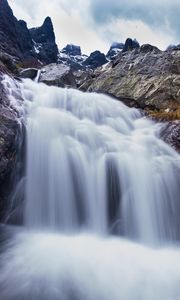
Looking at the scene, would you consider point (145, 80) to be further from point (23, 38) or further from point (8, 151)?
point (23, 38)

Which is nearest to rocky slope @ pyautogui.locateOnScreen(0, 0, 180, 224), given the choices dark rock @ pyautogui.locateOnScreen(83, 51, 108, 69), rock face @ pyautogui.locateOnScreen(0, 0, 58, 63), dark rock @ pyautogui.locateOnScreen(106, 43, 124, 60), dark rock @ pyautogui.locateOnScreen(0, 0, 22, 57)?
rock face @ pyautogui.locateOnScreen(0, 0, 58, 63)

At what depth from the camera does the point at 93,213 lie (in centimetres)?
954

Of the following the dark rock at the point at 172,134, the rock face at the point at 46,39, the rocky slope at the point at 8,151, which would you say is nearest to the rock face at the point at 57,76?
the dark rock at the point at 172,134

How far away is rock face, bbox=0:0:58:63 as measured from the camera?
175 ft

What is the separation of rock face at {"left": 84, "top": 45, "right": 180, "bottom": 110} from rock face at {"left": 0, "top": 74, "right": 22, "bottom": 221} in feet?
29.2

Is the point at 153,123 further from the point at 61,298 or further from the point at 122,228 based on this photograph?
the point at 61,298

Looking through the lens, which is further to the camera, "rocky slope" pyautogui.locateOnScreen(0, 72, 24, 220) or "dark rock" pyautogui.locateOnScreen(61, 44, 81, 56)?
"dark rock" pyautogui.locateOnScreen(61, 44, 81, 56)

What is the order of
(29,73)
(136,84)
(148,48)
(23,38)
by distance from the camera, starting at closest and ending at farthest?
(136,84), (29,73), (148,48), (23,38)

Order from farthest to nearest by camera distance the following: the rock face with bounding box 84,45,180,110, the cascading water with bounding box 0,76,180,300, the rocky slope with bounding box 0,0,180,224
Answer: the rock face with bounding box 84,45,180,110, the rocky slope with bounding box 0,0,180,224, the cascading water with bounding box 0,76,180,300

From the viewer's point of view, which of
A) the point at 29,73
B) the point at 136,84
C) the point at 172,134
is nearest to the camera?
the point at 172,134

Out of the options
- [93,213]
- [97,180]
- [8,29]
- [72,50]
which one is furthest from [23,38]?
[93,213]

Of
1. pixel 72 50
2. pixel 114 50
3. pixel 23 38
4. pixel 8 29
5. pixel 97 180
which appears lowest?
pixel 97 180

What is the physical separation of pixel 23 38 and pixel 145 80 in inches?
2149

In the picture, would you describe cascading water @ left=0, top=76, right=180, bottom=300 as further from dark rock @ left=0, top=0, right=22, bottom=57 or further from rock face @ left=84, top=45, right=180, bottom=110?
dark rock @ left=0, top=0, right=22, bottom=57
